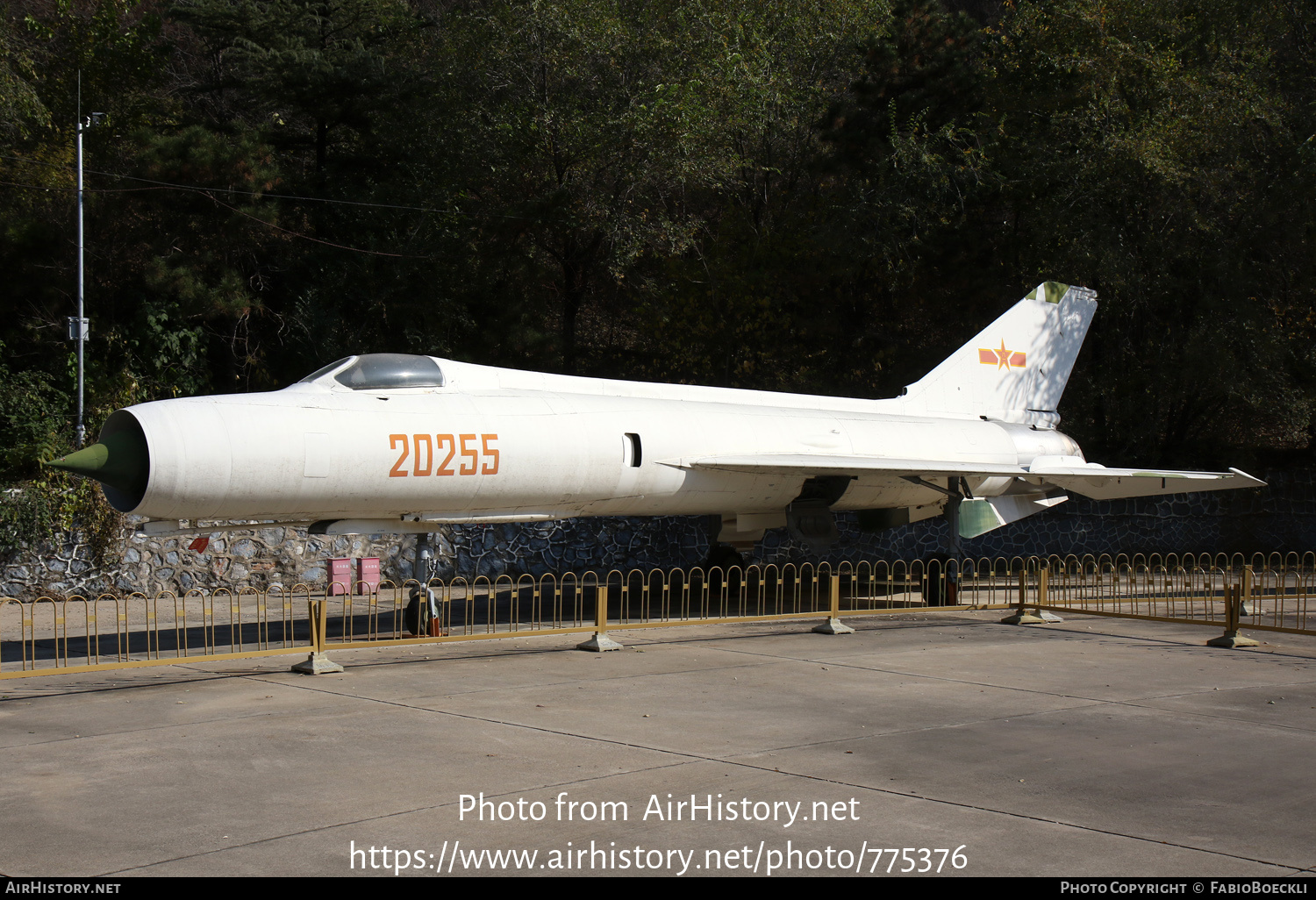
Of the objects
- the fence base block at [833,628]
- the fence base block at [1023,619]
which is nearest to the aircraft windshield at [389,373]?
the fence base block at [833,628]

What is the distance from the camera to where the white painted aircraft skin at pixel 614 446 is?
9.34 metres

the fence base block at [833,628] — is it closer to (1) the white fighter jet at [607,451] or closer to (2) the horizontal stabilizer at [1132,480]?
(1) the white fighter jet at [607,451]

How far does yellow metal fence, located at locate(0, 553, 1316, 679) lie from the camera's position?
10570mm

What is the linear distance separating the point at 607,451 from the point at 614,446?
12 cm

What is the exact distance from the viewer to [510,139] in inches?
870

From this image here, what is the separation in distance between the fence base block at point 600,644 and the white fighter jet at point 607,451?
4.98 feet

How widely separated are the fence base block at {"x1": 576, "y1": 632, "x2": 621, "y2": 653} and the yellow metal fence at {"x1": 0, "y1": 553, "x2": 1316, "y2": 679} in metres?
0.11

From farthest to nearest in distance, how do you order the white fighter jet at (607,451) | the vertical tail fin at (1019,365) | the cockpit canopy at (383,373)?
1. the vertical tail fin at (1019,365)
2. the cockpit canopy at (383,373)
3. the white fighter jet at (607,451)

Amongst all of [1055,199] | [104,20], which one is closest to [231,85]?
A: [104,20]

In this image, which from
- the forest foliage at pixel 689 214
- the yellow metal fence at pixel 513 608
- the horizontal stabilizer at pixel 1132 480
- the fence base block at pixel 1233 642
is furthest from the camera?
the forest foliage at pixel 689 214

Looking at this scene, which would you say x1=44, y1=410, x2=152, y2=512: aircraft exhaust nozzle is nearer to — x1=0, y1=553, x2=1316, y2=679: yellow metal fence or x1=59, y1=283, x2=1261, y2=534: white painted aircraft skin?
x1=59, y1=283, x2=1261, y2=534: white painted aircraft skin

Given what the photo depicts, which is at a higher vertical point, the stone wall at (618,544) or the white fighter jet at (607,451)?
the white fighter jet at (607,451)

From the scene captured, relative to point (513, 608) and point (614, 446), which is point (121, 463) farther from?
point (513, 608)

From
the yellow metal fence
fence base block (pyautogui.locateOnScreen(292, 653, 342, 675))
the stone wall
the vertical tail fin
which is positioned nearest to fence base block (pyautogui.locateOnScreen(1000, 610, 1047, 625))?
the yellow metal fence
